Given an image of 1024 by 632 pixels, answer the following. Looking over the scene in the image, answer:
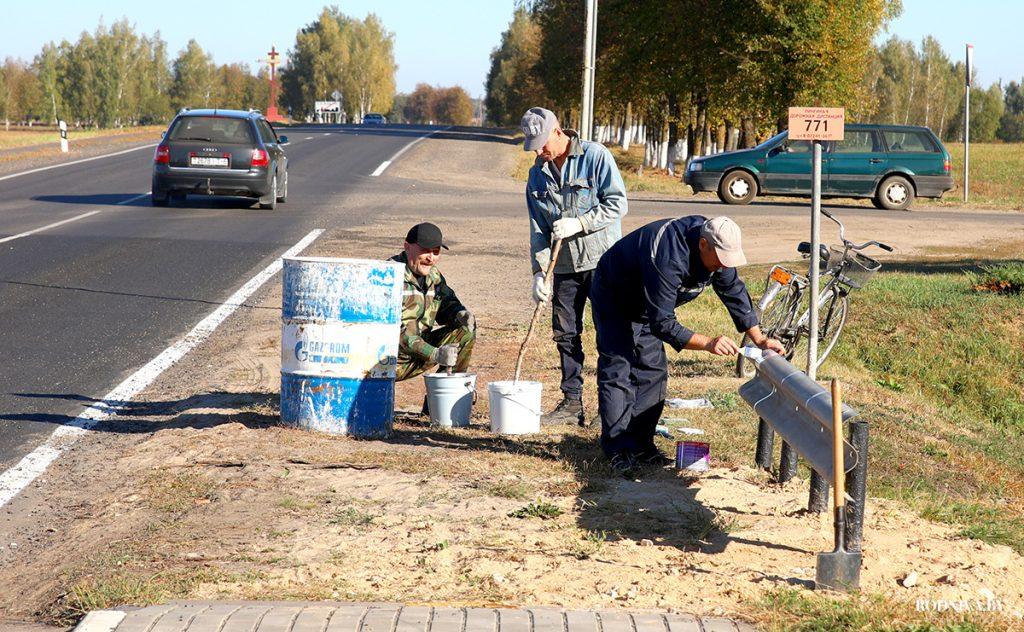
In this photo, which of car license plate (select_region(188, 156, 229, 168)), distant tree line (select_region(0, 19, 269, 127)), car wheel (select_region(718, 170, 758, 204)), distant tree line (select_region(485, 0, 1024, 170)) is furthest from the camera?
distant tree line (select_region(0, 19, 269, 127))

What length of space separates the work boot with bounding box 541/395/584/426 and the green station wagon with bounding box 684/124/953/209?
20.7 m

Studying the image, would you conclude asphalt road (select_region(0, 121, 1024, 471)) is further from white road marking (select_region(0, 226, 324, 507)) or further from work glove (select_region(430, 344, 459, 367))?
work glove (select_region(430, 344, 459, 367))

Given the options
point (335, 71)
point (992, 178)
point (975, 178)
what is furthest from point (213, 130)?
point (335, 71)

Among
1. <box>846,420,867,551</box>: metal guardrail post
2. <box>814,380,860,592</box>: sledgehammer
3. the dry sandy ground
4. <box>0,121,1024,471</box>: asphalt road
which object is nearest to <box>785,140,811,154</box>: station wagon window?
<box>0,121,1024,471</box>: asphalt road

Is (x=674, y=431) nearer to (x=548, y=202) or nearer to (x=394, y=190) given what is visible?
(x=548, y=202)

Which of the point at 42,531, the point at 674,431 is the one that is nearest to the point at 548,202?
the point at 674,431

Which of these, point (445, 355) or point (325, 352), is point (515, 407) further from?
point (325, 352)

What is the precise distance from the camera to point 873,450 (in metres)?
7.88

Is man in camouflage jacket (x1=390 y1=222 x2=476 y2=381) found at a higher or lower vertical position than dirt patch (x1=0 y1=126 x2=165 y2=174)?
lower

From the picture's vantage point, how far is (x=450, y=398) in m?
7.53

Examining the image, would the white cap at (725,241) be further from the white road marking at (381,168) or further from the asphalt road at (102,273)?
the white road marking at (381,168)

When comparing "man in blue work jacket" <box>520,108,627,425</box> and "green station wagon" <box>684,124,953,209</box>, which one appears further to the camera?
"green station wagon" <box>684,124,953,209</box>

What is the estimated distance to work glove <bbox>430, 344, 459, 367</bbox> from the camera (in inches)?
298

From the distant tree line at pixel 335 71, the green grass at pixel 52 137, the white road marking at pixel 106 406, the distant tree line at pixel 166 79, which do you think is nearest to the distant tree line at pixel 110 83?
the distant tree line at pixel 166 79
